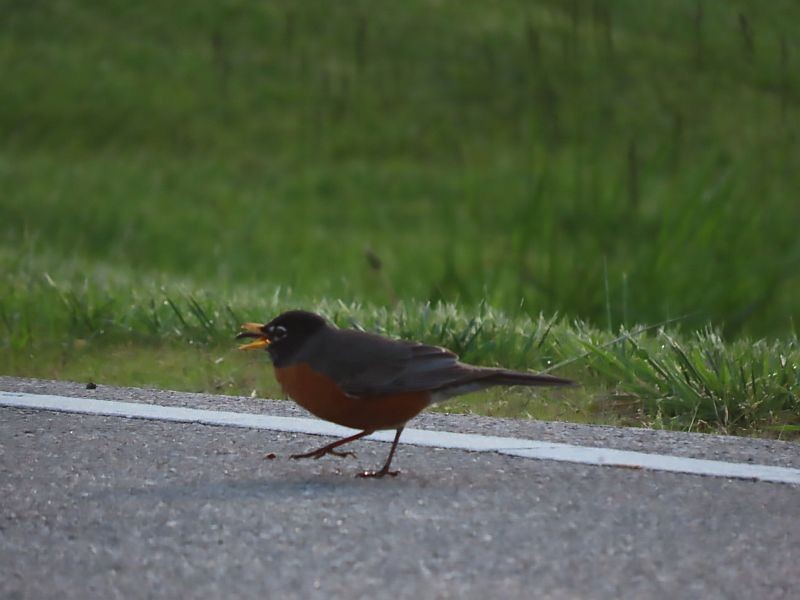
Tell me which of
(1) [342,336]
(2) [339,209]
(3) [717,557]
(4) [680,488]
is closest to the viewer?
(3) [717,557]

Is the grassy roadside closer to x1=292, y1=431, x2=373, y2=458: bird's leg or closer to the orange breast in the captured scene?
x1=292, y1=431, x2=373, y2=458: bird's leg

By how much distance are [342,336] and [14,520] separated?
1.21 meters

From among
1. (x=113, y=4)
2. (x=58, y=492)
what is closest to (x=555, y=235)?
(x=58, y=492)

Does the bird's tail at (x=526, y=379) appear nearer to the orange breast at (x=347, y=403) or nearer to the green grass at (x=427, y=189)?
the orange breast at (x=347, y=403)

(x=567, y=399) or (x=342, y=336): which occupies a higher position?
(x=342, y=336)

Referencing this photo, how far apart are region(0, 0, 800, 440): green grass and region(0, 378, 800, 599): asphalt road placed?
1.22 m

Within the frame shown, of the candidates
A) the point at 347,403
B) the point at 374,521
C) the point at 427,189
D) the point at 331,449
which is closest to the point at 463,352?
the point at 331,449

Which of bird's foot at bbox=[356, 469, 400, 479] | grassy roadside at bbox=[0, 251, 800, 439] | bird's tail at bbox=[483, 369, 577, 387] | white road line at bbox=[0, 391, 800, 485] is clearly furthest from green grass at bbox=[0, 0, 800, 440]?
bird's foot at bbox=[356, 469, 400, 479]

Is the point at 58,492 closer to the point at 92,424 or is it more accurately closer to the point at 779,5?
the point at 92,424

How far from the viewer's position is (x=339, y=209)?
821 inches

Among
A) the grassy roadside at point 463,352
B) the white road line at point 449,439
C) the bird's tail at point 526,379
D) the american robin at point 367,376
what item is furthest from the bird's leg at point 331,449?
the grassy roadside at point 463,352

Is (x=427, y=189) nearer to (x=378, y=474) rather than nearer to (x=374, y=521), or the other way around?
(x=378, y=474)

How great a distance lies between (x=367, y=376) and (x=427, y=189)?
688 inches

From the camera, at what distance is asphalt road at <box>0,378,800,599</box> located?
11.4 feet
